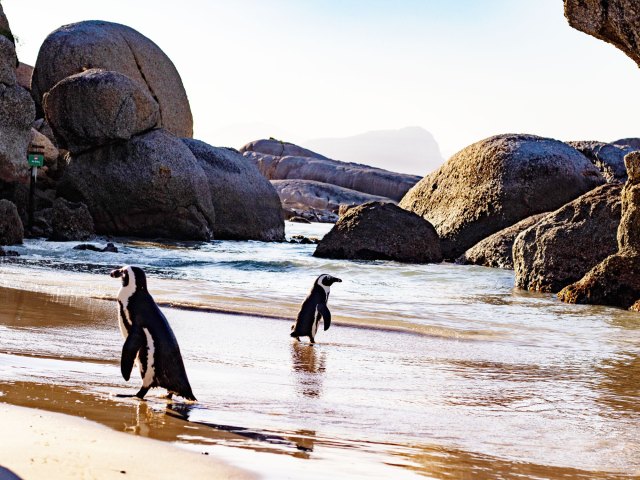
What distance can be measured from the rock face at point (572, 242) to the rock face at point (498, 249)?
253cm

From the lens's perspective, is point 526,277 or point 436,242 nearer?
point 526,277

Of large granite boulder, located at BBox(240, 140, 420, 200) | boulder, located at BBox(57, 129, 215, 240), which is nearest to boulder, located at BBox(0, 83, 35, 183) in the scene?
boulder, located at BBox(57, 129, 215, 240)

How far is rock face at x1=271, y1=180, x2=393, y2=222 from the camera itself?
1997 inches

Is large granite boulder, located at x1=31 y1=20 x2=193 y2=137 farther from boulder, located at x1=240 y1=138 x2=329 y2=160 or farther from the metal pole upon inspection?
boulder, located at x1=240 y1=138 x2=329 y2=160

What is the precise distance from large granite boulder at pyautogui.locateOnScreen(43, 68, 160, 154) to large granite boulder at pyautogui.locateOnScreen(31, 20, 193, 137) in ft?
11.4

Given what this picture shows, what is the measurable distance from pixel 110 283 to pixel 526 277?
5291 millimetres

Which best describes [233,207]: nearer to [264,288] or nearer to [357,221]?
[357,221]

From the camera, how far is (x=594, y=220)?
11875 millimetres

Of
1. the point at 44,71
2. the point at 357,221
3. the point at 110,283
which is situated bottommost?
the point at 110,283

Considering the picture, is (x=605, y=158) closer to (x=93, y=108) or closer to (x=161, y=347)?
(x=93, y=108)

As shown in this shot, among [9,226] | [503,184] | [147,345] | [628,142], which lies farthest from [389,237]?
[628,142]

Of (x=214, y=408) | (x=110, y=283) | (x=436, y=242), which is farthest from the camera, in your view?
(x=436, y=242)

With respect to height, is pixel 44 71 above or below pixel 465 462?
above

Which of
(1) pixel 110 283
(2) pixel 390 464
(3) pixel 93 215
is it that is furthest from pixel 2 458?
Answer: (3) pixel 93 215
